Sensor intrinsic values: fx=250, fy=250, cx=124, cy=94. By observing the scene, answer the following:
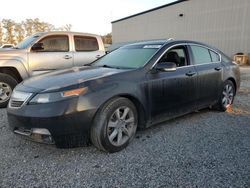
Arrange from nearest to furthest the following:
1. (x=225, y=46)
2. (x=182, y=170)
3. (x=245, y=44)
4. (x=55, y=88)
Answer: (x=182, y=170)
(x=55, y=88)
(x=245, y=44)
(x=225, y=46)

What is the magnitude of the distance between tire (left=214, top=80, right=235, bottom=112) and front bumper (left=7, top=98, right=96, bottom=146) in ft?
10.6

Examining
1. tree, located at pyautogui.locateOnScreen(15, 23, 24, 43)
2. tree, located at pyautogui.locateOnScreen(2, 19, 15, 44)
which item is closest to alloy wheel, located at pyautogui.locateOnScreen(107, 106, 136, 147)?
tree, located at pyautogui.locateOnScreen(2, 19, 15, 44)

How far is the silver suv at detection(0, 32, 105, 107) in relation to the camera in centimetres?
591

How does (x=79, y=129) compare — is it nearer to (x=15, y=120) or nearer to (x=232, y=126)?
(x=15, y=120)

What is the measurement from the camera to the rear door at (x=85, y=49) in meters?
6.95

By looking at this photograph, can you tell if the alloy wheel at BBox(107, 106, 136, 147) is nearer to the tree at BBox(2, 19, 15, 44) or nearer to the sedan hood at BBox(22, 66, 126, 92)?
the sedan hood at BBox(22, 66, 126, 92)

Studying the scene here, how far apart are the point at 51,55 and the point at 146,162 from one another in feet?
14.5

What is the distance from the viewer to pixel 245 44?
774 inches

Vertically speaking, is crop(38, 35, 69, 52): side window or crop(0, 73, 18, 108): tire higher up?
crop(38, 35, 69, 52): side window

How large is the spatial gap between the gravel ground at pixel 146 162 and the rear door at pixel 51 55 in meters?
2.35

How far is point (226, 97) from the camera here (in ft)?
17.9

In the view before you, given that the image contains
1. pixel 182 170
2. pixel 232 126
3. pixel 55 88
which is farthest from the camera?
pixel 232 126

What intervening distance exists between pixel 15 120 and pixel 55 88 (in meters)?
0.69

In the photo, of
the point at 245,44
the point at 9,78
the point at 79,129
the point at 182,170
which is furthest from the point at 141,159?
the point at 245,44
